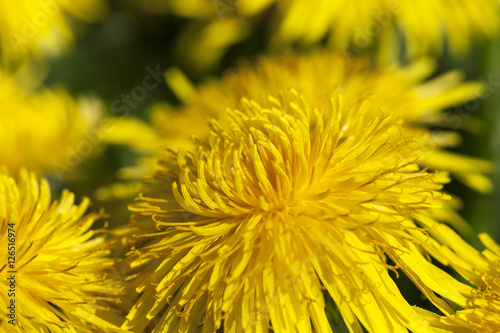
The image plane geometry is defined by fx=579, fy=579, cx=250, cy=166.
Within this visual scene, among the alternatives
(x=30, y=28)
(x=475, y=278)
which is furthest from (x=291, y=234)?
(x=30, y=28)

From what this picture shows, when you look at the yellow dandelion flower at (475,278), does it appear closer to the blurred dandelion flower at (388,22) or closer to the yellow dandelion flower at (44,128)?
the blurred dandelion flower at (388,22)

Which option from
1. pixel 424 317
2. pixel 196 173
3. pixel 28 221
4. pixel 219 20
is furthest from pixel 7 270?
pixel 219 20

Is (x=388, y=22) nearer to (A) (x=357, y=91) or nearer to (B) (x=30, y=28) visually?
(A) (x=357, y=91)

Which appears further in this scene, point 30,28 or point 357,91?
point 30,28

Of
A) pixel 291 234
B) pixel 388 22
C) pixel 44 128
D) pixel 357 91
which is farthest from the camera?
pixel 44 128

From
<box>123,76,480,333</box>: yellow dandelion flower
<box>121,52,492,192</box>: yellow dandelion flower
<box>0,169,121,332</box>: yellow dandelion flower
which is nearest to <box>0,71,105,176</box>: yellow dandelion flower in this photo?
<box>121,52,492,192</box>: yellow dandelion flower
